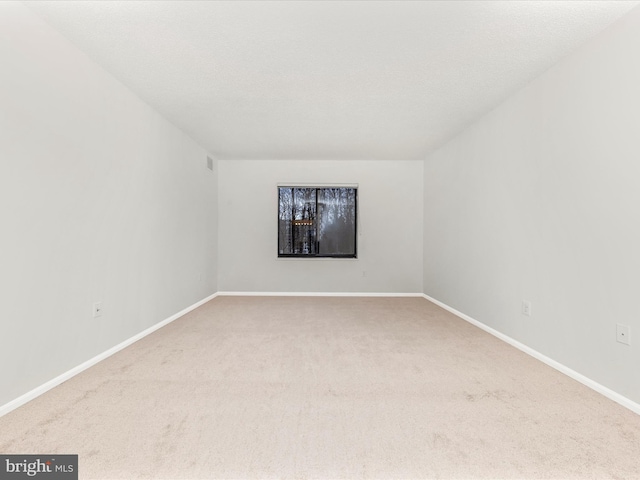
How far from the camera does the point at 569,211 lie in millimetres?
2520

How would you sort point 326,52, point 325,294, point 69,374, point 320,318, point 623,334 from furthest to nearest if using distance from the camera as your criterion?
1. point 325,294
2. point 320,318
3. point 326,52
4. point 69,374
5. point 623,334

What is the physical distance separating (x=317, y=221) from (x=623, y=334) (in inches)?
186

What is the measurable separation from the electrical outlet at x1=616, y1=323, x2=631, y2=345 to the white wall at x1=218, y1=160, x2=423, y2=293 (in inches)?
155

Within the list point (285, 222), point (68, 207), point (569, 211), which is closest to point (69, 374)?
point (68, 207)

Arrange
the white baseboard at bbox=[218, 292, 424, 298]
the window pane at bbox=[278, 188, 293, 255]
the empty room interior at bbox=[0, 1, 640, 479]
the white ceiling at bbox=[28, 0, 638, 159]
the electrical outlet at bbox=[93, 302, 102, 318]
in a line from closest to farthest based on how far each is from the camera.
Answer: the empty room interior at bbox=[0, 1, 640, 479] → the white ceiling at bbox=[28, 0, 638, 159] → the electrical outlet at bbox=[93, 302, 102, 318] → the white baseboard at bbox=[218, 292, 424, 298] → the window pane at bbox=[278, 188, 293, 255]

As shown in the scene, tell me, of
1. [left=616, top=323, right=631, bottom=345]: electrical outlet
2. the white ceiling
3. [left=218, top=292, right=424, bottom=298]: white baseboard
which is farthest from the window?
[left=616, top=323, right=631, bottom=345]: electrical outlet

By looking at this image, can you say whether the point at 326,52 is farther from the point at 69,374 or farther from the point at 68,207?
the point at 69,374

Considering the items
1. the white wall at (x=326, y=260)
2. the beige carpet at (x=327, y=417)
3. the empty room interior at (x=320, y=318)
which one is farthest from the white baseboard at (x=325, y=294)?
the beige carpet at (x=327, y=417)

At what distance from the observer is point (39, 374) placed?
2.13m

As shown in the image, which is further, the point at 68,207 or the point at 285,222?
the point at 285,222

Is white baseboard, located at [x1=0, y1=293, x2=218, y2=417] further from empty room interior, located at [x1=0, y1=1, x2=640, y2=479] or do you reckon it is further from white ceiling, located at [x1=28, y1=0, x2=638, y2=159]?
white ceiling, located at [x1=28, y1=0, x2=638, y2=159]

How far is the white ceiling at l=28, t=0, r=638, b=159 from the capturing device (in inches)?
80.3

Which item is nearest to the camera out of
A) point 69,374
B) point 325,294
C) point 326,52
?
point 69,374

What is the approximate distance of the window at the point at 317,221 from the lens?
6148mm
